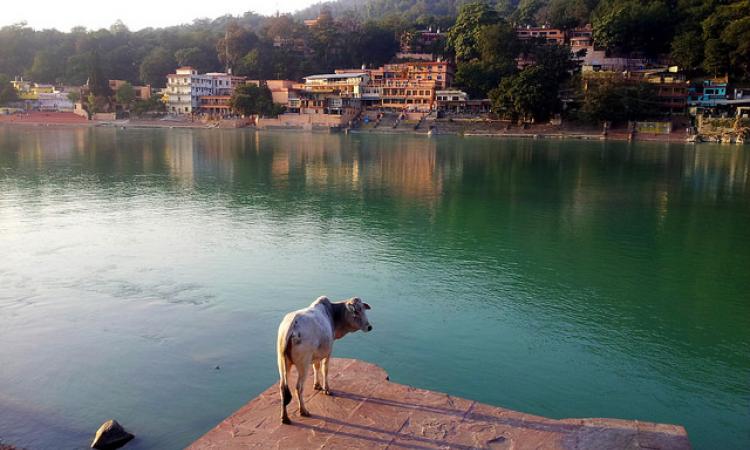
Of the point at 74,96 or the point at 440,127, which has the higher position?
the point at 74,96

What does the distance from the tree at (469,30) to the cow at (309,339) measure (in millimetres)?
78817

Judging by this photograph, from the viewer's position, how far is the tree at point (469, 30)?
3226 inches

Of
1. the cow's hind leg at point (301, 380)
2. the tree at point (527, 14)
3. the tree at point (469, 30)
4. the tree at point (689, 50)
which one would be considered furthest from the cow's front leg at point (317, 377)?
A: the tree at point (527, 14)

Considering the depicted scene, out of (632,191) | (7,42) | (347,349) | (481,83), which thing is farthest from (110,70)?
(347,349)

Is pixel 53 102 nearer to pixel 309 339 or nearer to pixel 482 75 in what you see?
pixel 482 75

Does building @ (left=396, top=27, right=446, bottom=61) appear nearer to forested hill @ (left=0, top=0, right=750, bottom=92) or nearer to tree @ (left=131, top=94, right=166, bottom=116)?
forested hill @ (left=0, top=0, right=750, bottom=92)

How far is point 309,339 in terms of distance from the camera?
5645 millimetres

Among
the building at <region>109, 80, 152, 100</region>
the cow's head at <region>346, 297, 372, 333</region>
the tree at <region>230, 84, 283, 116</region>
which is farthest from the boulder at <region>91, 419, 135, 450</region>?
the building at <region>109, 80, 152, 100</region>

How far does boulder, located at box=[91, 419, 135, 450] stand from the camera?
20.3 ft

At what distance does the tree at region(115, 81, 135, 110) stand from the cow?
8688 cm

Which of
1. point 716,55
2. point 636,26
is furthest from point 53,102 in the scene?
point 716,55

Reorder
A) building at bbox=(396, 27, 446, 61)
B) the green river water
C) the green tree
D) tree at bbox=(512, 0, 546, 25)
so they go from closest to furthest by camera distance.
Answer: the green river water
building at bbox=(396, 27, 446, 61)
the green tree
tree at bbox=(512, 0, 546, 25)

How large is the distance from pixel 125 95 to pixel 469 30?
161 feet

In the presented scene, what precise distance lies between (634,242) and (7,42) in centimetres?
11588
